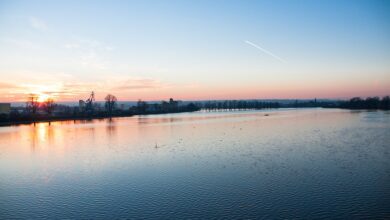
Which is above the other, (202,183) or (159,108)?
(159,108)

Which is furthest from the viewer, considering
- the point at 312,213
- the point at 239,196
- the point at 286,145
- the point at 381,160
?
the point at 286,145

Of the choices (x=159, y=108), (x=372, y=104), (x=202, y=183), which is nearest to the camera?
(x=202, y=183)

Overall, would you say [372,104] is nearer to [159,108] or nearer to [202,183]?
[159,108]

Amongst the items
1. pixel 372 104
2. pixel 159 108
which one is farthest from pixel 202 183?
pixel 372 104

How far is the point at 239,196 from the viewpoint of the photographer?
30.4ft

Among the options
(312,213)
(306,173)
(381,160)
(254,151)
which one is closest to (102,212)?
(312,213)

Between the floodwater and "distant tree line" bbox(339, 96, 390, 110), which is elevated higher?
"distant tree line" bbox(339, 96, 390, 110)

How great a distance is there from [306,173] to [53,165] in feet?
35.6

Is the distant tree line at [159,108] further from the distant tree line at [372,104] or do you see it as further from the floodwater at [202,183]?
the floodwater at [202,183]

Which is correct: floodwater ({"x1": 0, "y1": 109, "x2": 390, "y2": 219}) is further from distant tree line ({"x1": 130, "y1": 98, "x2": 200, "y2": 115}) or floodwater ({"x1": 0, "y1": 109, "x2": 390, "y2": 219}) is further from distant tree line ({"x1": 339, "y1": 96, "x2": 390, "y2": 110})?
distant tree line ({"x1": 339, "y1": 96, "x2": 390, "y2": 110})

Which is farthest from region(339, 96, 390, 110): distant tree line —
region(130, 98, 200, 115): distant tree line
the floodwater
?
the floodwater

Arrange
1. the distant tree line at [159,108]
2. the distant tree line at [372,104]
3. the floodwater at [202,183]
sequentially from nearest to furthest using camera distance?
the floodwater at [202,183], the distant tree line at [372,104], the distant tree line at [159,108]

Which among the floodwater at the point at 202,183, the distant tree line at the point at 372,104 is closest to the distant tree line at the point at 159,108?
the distant tree line at the point at 372,104

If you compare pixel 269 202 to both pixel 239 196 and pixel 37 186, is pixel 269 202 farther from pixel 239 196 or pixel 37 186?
pixel 37 186
